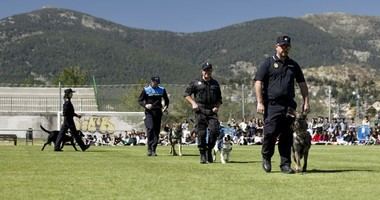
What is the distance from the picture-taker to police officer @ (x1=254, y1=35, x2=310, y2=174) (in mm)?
11719

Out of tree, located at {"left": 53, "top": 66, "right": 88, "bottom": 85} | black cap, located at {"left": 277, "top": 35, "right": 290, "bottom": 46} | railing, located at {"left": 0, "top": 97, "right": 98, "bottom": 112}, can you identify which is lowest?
black cap, located at {"left": 277, "top": 35, "right": 290, "bottom": 46}

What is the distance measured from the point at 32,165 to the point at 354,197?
686cm

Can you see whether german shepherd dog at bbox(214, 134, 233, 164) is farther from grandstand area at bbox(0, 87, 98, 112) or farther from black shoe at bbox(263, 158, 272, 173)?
grandstand area at bbox(0, 87, 98, 112)

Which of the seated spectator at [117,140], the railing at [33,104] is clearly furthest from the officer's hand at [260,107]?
the railing at [33,104]

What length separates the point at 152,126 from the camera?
18141mm

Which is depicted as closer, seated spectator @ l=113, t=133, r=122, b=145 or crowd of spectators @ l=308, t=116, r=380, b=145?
crowd of spectators @ l=308, t=116, r=380, b=145

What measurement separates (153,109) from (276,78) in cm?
680

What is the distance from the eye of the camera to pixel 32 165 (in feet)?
43.9

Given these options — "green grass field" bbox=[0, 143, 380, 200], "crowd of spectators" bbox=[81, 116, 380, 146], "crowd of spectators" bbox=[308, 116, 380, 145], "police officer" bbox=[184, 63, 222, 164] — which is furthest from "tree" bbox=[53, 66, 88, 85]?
"green grass field" bbox=[0, 143, 380, 200]

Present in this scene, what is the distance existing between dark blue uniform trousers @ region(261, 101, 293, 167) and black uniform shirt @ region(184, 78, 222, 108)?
289 centimetres

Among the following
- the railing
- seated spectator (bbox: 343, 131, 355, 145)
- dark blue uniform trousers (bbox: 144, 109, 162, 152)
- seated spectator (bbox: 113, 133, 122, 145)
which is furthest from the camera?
the railing

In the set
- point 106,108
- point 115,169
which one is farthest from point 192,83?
point 106,108

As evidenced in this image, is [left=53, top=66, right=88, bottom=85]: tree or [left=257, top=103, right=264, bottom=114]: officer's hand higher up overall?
[left=53, top=66, right=88, bottom=85]: tree

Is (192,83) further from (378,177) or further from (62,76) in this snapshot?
(62,76)
